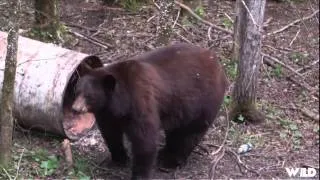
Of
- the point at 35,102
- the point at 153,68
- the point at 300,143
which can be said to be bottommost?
the point at 300,143

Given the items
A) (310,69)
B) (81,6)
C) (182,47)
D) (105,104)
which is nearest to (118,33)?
(81,6)

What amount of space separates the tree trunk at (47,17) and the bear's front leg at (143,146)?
150 inches

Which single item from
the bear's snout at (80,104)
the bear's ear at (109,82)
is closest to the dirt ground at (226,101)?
the bear's snout at (80,104)

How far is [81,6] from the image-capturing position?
1156 centimetres

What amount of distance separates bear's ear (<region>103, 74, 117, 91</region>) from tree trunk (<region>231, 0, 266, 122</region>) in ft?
7.50

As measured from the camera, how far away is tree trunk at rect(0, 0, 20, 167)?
18.4 feet

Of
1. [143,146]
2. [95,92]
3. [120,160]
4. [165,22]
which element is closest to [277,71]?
[165,22]

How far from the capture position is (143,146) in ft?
19.6

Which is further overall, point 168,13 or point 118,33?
point 118,33

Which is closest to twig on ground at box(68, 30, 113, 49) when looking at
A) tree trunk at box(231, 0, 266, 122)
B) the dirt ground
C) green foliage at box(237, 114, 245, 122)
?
the dirt ground

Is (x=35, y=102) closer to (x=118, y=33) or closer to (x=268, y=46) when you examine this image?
(x=118, y=33)

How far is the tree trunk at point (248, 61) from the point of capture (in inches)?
293

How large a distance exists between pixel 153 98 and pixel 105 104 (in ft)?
1.56

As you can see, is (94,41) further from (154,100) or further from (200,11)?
(154,100)
